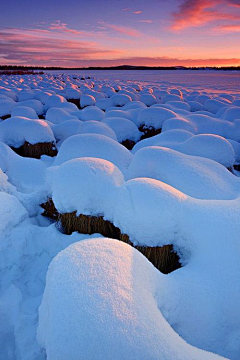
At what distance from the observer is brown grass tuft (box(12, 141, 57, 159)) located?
416cm

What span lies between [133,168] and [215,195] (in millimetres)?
827

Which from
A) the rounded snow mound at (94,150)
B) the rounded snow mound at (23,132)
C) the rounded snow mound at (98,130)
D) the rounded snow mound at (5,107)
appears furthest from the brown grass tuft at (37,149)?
the rounded snow mound at (5,107)

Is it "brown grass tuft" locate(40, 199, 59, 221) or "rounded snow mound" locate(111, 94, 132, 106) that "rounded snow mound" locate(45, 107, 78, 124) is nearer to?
"rounded snow mound" locate(111, 94, 132, 106)

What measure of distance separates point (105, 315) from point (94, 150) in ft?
7.08

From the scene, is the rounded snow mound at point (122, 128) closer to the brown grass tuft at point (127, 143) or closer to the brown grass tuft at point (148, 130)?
the brown grass tuft at point (127, 143)

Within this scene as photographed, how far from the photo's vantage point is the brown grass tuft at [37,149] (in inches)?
164

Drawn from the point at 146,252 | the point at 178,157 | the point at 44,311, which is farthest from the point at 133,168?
the point at 44,311

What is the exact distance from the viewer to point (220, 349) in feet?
4.11

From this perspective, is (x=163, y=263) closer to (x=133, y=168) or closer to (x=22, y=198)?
(x=133, y=168)

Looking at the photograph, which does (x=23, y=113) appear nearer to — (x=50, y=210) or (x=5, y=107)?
(x=5, y=107)

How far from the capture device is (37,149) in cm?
418

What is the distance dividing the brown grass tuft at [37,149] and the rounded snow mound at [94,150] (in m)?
1.24

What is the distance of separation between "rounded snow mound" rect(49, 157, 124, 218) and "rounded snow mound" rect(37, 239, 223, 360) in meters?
0.82

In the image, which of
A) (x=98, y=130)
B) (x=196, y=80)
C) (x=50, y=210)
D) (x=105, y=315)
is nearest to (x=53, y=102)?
(x=98, y=130)
